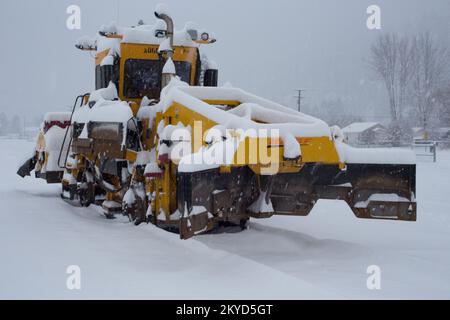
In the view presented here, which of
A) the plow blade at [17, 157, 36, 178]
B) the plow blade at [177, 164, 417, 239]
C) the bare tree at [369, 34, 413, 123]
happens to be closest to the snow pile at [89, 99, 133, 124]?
the plow blade at [177, 164, 417, 239]

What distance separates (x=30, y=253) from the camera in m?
4.34

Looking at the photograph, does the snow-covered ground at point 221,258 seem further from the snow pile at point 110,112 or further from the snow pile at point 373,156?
the snow pile at point 110,112

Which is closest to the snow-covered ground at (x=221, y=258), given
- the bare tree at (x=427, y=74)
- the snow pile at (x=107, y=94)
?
the snow pile at (x=107, y=94)

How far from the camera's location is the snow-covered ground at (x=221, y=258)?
12.1ft

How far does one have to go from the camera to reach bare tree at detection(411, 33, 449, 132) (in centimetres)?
4078

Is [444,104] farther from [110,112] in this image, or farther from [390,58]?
[110,112]

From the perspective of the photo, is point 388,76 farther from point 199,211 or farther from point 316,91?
point 316,91

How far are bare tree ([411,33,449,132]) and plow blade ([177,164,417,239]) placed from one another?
36.8 metres

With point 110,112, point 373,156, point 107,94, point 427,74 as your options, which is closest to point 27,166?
point 107,94

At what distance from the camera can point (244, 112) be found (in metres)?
5.71

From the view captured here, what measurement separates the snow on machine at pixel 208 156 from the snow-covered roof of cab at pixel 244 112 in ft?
0.04

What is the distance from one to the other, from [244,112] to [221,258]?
1711 millimetres

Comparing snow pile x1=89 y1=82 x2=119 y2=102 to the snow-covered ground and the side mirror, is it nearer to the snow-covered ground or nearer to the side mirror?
the side mirror
